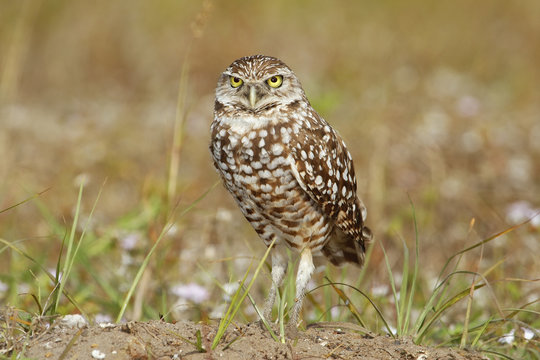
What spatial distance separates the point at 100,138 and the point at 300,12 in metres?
4.61

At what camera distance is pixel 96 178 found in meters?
7.19

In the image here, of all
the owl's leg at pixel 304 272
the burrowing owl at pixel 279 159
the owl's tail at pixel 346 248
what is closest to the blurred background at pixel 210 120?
the owl's tail at pixel 346 248

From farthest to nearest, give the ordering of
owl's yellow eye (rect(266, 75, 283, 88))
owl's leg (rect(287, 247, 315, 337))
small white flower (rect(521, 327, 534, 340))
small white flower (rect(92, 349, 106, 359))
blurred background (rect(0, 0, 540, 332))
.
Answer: blurred background (rect(0, 0, 540, 332))
owl's leg (rect(287, 247, 315, 337))
owl's yellow eye (rect(266, 75, 283, 88))
small white flower (rect(521, 327, 534, 340))
small white flower (rect(92, 349, 106, 359))

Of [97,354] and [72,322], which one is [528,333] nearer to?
[97,354]

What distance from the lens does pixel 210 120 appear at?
925 cm

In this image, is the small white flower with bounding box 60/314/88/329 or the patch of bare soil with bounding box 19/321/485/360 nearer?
the patch of bare soil with bounding box 19/321/485/360

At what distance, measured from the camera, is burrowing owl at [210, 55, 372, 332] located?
11.5 ft

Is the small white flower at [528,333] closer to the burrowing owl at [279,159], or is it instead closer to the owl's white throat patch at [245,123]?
the burrowing owl at [279,159]

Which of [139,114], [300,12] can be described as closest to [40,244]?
[139,114]

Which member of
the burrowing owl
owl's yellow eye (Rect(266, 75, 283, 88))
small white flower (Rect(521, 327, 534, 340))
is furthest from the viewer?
owl's yellow eye (Rect(266, 75, 283, 88))

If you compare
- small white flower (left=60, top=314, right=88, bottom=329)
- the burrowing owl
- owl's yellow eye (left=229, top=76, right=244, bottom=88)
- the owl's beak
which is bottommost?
small white flower (left=60, top=314, right=88, bottom=329)

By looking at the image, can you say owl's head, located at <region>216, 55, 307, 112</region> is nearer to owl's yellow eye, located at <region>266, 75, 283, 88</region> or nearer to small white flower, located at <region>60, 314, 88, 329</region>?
owl's yellow eye, located at <region>266, 75, 283, 88</region>

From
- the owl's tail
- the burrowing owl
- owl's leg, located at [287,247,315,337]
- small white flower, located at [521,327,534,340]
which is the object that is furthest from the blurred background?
small white flower, located at [521,327,534,340]

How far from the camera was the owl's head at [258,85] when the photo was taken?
142 inches
